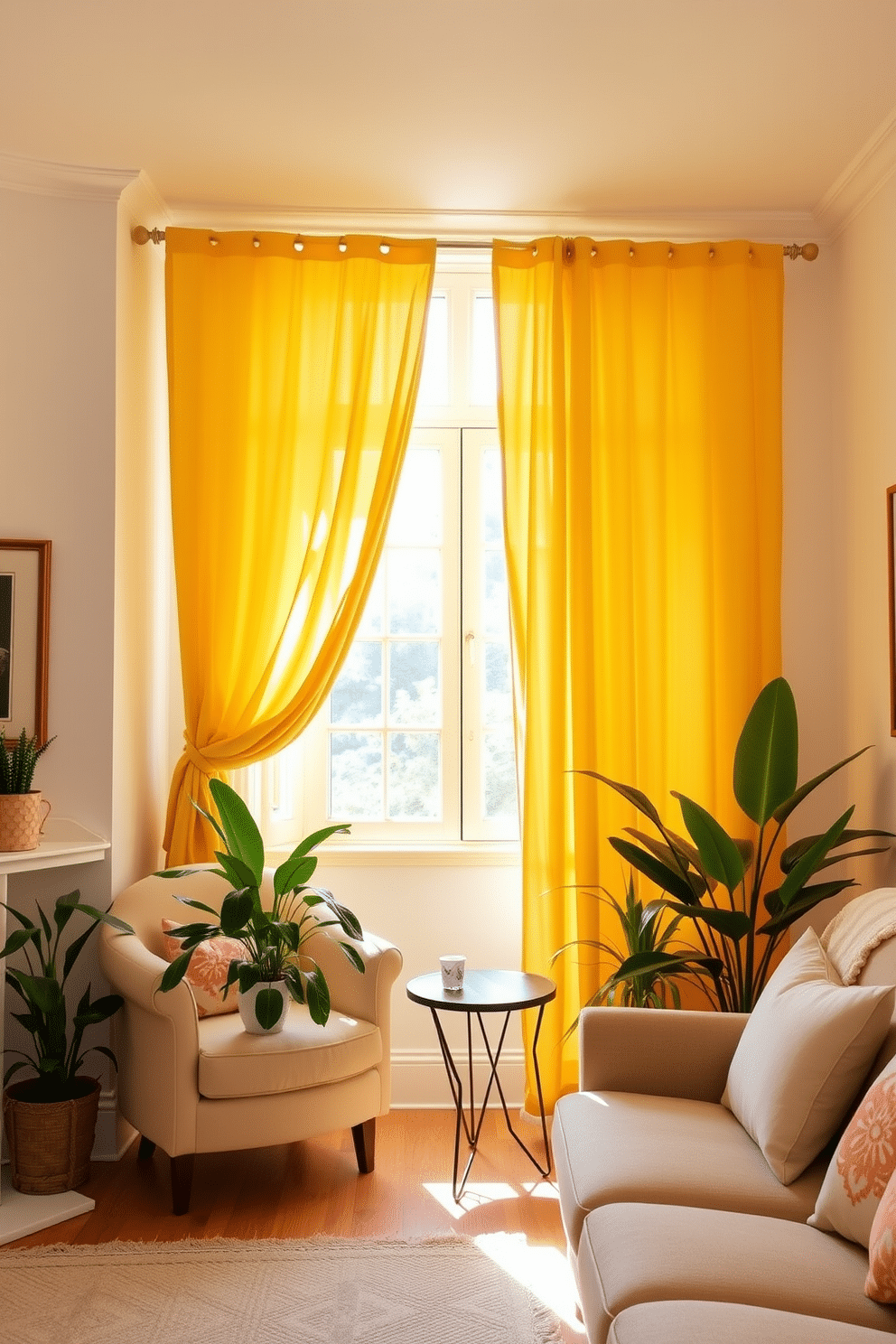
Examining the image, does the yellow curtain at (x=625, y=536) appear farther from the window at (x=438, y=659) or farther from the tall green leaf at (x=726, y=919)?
the tall green leaf at (x=726, y=919)

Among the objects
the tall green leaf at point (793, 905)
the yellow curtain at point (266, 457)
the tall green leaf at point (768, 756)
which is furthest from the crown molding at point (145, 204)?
the tall green leaf at point (793, 905)

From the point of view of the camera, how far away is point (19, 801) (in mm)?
3041

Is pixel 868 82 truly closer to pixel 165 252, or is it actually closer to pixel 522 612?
pixel 522 612

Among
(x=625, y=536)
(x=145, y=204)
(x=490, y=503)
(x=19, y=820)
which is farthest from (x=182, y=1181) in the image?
(x=145, y=204)

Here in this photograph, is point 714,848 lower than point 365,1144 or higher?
higher

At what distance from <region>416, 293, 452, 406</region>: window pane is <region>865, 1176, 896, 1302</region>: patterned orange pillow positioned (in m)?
3.14

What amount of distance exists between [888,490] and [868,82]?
1111 millimetres

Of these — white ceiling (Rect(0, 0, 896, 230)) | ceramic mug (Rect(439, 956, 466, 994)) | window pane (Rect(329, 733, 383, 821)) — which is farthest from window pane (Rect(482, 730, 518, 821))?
white ceiling (Rect(0, 0, 896, 230))

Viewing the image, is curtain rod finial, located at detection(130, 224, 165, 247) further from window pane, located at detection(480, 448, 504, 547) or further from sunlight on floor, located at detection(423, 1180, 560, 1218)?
sunlight on floor, located at detection(423, 1180, 560, 1218)

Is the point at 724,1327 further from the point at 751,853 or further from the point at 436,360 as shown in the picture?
the point at 436,360

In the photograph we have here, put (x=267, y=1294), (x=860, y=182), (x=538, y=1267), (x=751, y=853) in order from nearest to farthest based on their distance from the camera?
1. (x=267, y=1294)
2. (x=538, y=1267)
3. (x=751, y=853)
4. (x=860, y=182)

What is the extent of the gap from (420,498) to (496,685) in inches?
29.9

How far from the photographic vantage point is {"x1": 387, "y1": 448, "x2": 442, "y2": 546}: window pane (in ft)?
13.6

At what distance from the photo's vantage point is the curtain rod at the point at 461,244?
12.0ft
